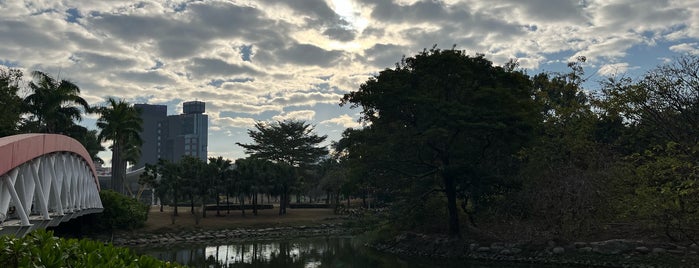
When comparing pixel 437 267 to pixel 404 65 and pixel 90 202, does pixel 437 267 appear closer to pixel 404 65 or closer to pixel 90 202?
pixel 404 65

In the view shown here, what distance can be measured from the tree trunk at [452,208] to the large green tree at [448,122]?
0.07 metres

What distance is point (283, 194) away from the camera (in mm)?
63219

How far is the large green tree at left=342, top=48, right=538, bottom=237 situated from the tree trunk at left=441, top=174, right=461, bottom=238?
0.07m

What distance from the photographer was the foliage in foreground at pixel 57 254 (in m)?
5.86

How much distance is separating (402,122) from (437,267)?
35.3 feet

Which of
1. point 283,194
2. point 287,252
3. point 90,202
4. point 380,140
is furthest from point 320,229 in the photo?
point 90,202

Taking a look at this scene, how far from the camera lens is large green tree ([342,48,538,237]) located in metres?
32.1

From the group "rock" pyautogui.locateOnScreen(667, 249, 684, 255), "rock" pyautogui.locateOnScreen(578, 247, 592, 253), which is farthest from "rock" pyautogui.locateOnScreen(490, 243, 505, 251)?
"rock" pyautogui.locateOnScreen(667, 249, 684, 255)

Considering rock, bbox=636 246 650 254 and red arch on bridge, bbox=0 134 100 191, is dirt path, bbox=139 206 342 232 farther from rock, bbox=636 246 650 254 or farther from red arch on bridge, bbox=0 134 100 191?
rock, bbox=636 246 650 254

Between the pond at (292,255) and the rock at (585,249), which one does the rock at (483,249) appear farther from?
the rock at (585,249)

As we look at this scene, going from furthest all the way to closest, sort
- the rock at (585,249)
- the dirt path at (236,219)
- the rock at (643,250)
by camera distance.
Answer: the dirt path at (236,219)
the rock at (585,249)
the rock at (643,250)

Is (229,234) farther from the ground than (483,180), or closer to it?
closer to it

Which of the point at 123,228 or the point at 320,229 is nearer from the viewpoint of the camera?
the point at 123,228

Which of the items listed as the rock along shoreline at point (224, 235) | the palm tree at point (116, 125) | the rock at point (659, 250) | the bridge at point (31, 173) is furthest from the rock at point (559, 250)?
the palm tree at point (116, 125)
